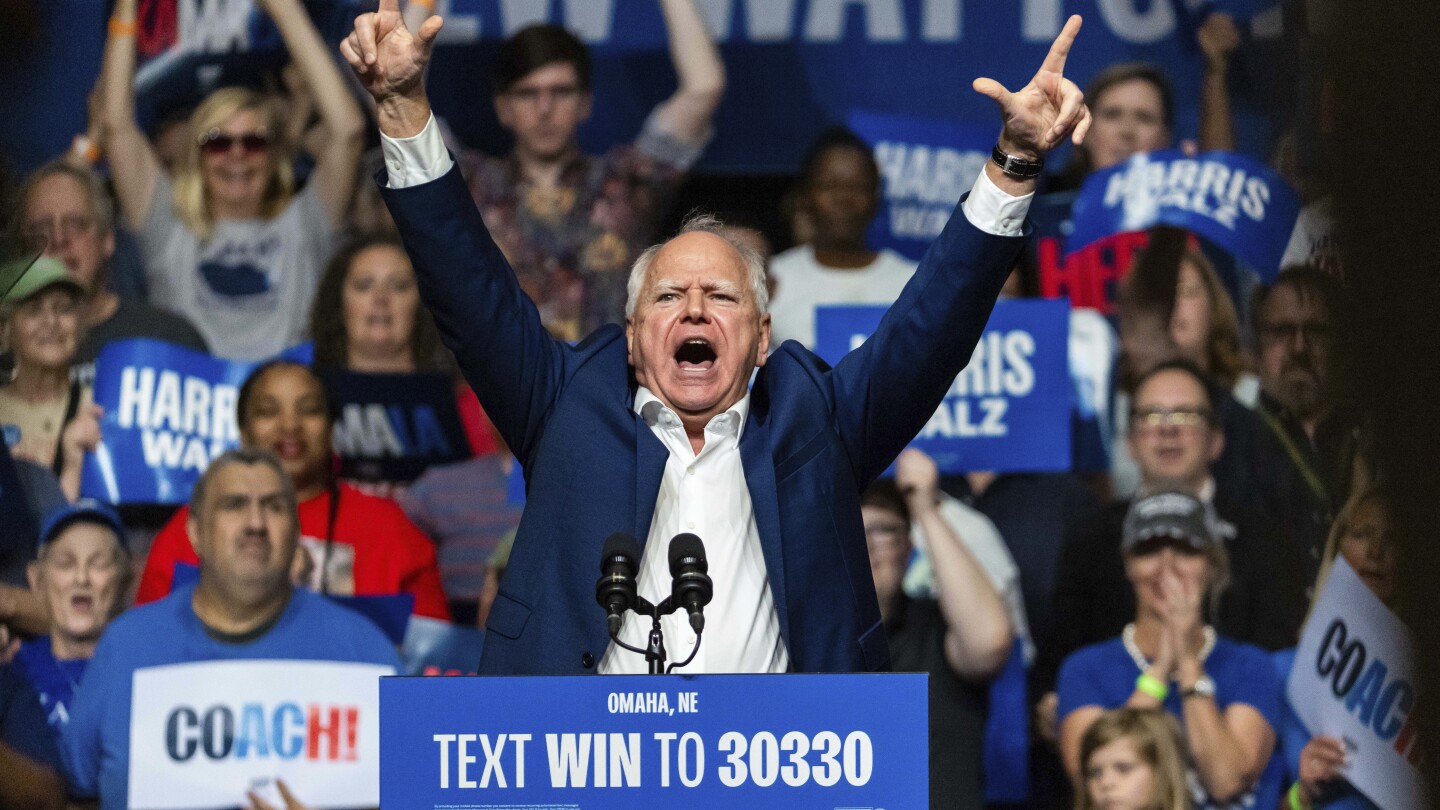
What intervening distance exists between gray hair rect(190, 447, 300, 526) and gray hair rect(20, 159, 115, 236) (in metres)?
0.91

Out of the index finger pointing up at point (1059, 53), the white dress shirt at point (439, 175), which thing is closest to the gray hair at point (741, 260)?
the white dress shirt at point (439, 175)

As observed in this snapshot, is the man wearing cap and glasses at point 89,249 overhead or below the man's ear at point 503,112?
below

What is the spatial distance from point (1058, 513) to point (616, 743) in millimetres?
3482

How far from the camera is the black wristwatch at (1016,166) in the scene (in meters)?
2.68

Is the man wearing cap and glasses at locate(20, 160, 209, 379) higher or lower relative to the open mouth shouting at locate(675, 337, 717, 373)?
higher

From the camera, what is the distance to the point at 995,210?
106 inches

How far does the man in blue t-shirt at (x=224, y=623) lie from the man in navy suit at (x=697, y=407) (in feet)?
8.05

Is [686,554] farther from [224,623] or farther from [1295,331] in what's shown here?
[1295,331]

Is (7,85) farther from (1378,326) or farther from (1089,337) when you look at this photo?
(1378,326)

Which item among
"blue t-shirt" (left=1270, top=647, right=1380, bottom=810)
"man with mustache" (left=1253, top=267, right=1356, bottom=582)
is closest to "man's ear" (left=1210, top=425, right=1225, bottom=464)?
"man with mustache" (left=1253, top=267, right=1356, bottom=582)

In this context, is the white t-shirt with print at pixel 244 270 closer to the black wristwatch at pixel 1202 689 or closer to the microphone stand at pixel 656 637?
the black wristwatch at pixel 1202 689

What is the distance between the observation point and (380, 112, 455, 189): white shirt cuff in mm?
2633

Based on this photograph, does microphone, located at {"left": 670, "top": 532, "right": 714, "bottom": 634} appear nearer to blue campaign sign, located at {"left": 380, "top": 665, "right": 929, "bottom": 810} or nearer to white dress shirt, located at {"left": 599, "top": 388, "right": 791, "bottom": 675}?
blue campaign sign, located at {"left": 380, "top": 665, "right": 929, "bottom": 810}

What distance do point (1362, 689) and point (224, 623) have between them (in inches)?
120
